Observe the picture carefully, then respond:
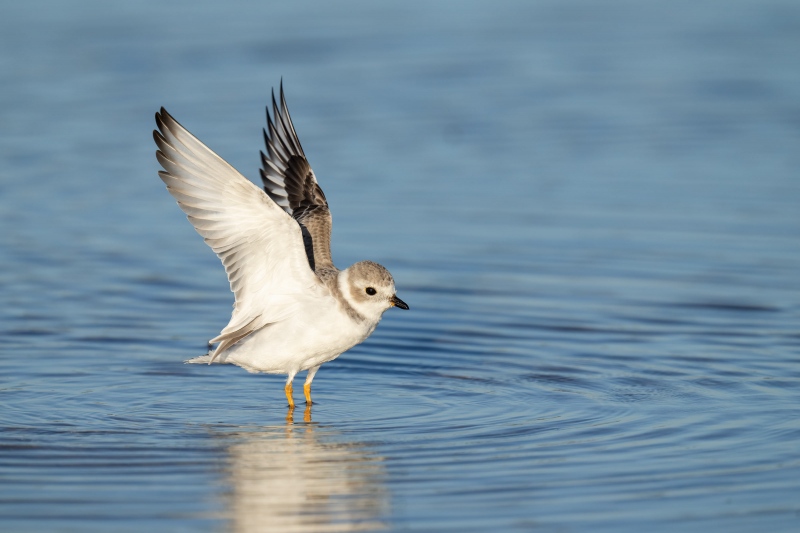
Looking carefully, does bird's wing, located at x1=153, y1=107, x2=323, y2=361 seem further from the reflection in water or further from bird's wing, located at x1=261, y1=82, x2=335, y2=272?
the reflection in water

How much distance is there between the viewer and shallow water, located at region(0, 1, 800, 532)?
7324 mm

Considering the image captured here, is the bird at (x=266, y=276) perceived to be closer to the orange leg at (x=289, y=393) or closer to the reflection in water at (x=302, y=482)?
the orange leg at (x=289, y=393)

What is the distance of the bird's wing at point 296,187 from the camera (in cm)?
957

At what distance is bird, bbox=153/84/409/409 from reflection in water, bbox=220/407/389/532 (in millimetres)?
632

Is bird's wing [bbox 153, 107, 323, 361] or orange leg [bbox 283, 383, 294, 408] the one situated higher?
bird's wing [bbox 153, 107, 323, 361]

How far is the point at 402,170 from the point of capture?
16.2 m

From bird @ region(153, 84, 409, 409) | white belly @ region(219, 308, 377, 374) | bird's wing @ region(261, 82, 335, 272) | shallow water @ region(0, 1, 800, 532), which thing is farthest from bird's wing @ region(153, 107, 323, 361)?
shallow water @ region(0, 1, 800, 532)

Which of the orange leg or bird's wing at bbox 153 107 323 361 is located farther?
the orange leg

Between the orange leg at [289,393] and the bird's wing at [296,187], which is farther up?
the bird's wing at [296,187]

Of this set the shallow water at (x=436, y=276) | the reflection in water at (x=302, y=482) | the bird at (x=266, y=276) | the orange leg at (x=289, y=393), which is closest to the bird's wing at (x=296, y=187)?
the bird at (x=266, y=276)

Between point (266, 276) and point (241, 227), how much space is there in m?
0.45

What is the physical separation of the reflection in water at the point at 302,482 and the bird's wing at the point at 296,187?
1471mm

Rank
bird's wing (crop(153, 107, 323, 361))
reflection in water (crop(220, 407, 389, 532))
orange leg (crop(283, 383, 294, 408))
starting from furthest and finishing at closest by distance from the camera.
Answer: orange leg (crop(283, 383, 294, 408))
bird's wing (crop(153, 107, 323, 361))
reflection in water (crop(220, 407, 389, 532))

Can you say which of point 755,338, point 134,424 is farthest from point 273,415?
point 755,338
